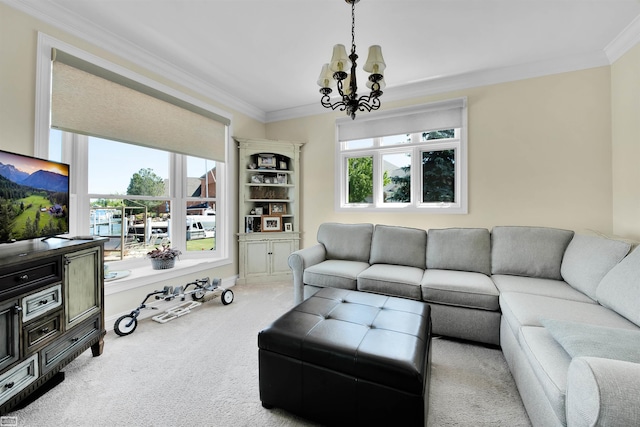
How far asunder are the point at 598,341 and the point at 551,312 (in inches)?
22.3

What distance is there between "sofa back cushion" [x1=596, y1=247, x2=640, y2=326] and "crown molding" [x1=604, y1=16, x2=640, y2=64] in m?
1.94

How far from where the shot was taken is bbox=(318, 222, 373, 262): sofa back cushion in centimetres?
310

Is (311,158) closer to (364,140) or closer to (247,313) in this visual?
(364,140)

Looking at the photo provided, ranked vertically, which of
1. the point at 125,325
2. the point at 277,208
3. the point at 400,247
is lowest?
the point at 125,325

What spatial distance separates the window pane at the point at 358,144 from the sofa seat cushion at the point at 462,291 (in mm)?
2028

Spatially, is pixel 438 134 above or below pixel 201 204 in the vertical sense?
above

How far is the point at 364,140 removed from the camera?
3654 millimetres

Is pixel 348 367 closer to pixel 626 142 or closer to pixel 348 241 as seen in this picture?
pixel 348 241

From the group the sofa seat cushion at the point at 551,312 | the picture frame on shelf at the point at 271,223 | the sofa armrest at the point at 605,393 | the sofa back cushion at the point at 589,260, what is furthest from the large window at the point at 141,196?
the sofa back cushion at the point at 589,260

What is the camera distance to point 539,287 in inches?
80.3

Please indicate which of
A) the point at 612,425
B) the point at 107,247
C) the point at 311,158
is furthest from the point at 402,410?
the point at 311,158

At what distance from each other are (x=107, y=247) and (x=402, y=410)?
3.09m

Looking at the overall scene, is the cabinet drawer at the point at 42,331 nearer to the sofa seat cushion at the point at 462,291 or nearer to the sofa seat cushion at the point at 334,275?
the sofa seat cushion at the point at 334,275

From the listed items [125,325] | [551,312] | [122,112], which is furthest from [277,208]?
[551,312]
